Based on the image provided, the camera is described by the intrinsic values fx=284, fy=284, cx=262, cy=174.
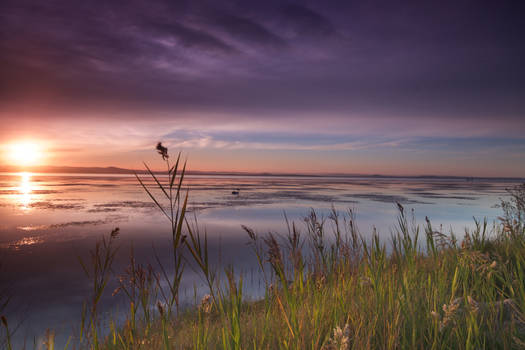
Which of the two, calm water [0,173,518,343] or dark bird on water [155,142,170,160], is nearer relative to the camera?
dark bird on water [155,142,170,160]

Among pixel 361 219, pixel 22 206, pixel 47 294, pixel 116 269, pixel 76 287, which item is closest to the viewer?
pixel 47 294

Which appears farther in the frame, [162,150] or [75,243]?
[75,243]

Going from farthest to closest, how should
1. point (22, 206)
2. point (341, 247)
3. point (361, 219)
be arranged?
point (22, 206)
point (361, 219)
point (341, 247)

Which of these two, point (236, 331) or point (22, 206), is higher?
point (236, 331)

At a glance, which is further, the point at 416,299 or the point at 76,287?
the point at 76,287

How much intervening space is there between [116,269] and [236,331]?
29.6 feet

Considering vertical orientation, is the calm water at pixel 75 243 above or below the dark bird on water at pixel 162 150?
below

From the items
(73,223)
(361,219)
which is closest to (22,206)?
(73,223)

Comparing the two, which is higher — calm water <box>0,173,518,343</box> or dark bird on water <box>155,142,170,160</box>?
dark bird on water <box>155,142,170,160</box>

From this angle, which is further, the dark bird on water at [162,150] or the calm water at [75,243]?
the calm water at [75,243]

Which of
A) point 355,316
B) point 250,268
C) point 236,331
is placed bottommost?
point 250,268

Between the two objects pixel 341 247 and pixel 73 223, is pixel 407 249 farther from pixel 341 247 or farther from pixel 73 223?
pixel 73 223

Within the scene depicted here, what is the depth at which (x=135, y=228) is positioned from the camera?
15.3 metres

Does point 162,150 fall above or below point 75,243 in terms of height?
above
